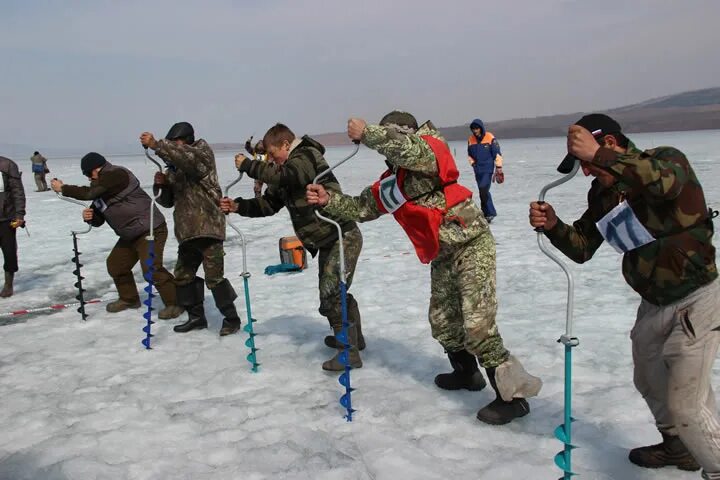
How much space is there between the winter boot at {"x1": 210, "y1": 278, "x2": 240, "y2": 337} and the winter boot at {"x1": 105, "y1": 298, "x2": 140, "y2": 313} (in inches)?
65.4

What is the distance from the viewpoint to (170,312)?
638 centimetres

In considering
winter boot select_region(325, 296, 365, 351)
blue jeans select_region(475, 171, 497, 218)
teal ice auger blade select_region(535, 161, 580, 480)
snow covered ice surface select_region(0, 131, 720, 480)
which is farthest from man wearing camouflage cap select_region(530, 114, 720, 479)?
blue jeans select_region(475, 171, 497, 218)

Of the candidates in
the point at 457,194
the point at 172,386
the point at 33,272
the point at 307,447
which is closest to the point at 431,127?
the point at 457,194

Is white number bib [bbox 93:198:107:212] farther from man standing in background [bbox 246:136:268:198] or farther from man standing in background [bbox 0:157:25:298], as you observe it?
man standing in background [bbox 0:157:25:298]

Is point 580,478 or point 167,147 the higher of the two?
point 167,147

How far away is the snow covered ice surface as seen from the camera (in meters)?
3.30

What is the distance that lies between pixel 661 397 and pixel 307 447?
6.65 ft

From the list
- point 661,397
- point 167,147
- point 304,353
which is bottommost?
point 304,353

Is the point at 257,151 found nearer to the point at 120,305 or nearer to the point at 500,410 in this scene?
the point at 120,305

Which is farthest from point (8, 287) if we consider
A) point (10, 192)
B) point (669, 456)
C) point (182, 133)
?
point (669, 456)

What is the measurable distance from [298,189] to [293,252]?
4023 mm

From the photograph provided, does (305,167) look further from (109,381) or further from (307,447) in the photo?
(109,381)

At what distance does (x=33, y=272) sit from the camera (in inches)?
362

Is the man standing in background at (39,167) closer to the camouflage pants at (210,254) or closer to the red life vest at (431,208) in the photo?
the camouflage pants at (210,254)
